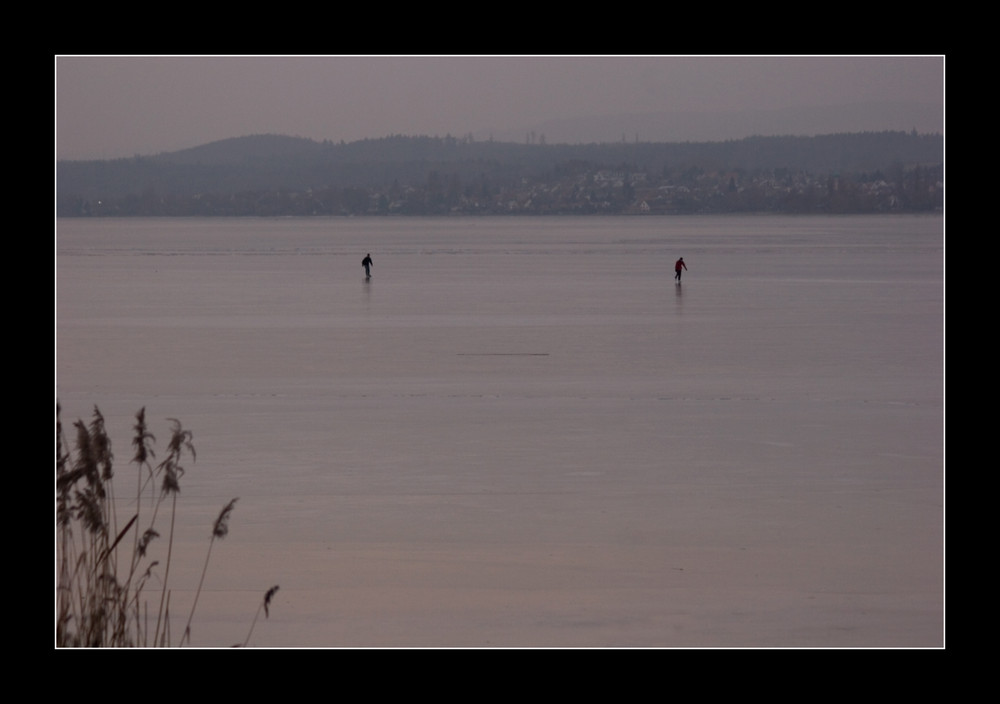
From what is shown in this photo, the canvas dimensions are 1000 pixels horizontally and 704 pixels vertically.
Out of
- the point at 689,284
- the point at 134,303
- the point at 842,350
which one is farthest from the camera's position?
the point at 689,284

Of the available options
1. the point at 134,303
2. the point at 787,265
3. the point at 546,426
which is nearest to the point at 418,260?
the point at 787,265

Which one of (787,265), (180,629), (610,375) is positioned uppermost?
(787,265)

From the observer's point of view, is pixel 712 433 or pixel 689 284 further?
pixel 689 284

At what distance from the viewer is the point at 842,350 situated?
20.1 metres

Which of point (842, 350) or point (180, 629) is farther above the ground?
point (842, 350)

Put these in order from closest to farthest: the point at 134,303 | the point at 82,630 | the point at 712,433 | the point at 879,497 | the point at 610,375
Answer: the point at 82,630 → the point at 879,497 → the point at 712,433 → the point at 610,375 → the point at 134,303

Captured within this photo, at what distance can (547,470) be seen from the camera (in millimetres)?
11531

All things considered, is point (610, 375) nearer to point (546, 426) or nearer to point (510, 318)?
point (546, 426)

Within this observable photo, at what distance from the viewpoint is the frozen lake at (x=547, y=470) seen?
7.99 m

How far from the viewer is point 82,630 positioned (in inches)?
233

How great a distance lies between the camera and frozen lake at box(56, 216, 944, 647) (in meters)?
7.99

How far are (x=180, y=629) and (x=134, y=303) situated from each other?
23.8 metres
